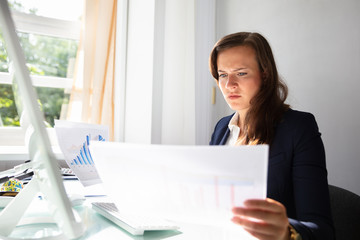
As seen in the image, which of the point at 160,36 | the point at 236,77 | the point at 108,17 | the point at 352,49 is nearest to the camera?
the point at 236,77

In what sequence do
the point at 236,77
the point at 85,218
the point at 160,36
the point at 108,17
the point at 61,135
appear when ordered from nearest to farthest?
the point at 85,218
the point at 61,135
the point at 236,77
the point at 160,36
the point at 108,17

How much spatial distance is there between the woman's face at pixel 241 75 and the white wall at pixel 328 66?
51cm

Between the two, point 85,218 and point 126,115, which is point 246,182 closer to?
point 85,218

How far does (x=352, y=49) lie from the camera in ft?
4.50

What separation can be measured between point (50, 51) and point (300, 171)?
2.17 m

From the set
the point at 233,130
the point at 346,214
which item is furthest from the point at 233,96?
the point at 346,214

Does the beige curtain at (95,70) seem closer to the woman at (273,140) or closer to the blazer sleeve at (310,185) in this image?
the woman at (273,140)

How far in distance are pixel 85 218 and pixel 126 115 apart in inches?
61.8

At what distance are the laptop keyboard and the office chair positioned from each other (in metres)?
0.57

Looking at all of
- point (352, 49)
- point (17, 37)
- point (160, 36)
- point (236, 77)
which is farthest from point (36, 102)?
point (160, 36)

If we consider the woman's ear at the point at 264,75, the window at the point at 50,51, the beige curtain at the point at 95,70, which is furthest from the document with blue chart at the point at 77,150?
the window at the point at 50,51

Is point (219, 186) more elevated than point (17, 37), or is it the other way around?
point (17, 37)

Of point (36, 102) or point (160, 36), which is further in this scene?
point (160, 36)

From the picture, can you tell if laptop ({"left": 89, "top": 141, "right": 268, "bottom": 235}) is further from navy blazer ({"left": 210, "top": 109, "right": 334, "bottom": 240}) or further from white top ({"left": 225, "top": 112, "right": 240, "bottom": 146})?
white top ({"left": 225, "top": 112, "right": 240, "bottom": 146})
